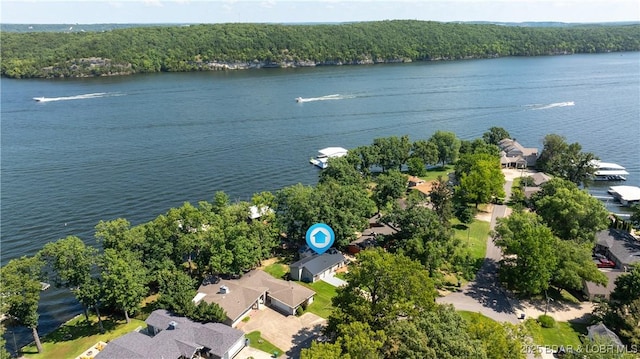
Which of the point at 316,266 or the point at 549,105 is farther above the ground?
the point at 549,105

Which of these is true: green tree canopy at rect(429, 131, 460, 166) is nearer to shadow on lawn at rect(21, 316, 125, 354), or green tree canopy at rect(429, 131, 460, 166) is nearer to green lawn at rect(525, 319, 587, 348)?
green lawn at rect(525, 319, 587, 348)

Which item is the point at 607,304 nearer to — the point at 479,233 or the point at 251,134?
the point at 479,233

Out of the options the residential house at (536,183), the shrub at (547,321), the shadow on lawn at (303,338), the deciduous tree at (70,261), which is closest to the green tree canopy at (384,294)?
the shadow on lawn at (303,338)

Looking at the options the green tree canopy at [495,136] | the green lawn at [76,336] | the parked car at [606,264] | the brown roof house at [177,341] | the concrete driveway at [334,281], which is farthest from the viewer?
the green tree canopy at [495,136]

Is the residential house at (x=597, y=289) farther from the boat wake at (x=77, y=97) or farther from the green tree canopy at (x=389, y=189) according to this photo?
the boat wake at (x=77, y=97)

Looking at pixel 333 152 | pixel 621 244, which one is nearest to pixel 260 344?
pixel 621 244

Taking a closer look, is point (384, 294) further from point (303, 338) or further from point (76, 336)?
point (76, 336)
